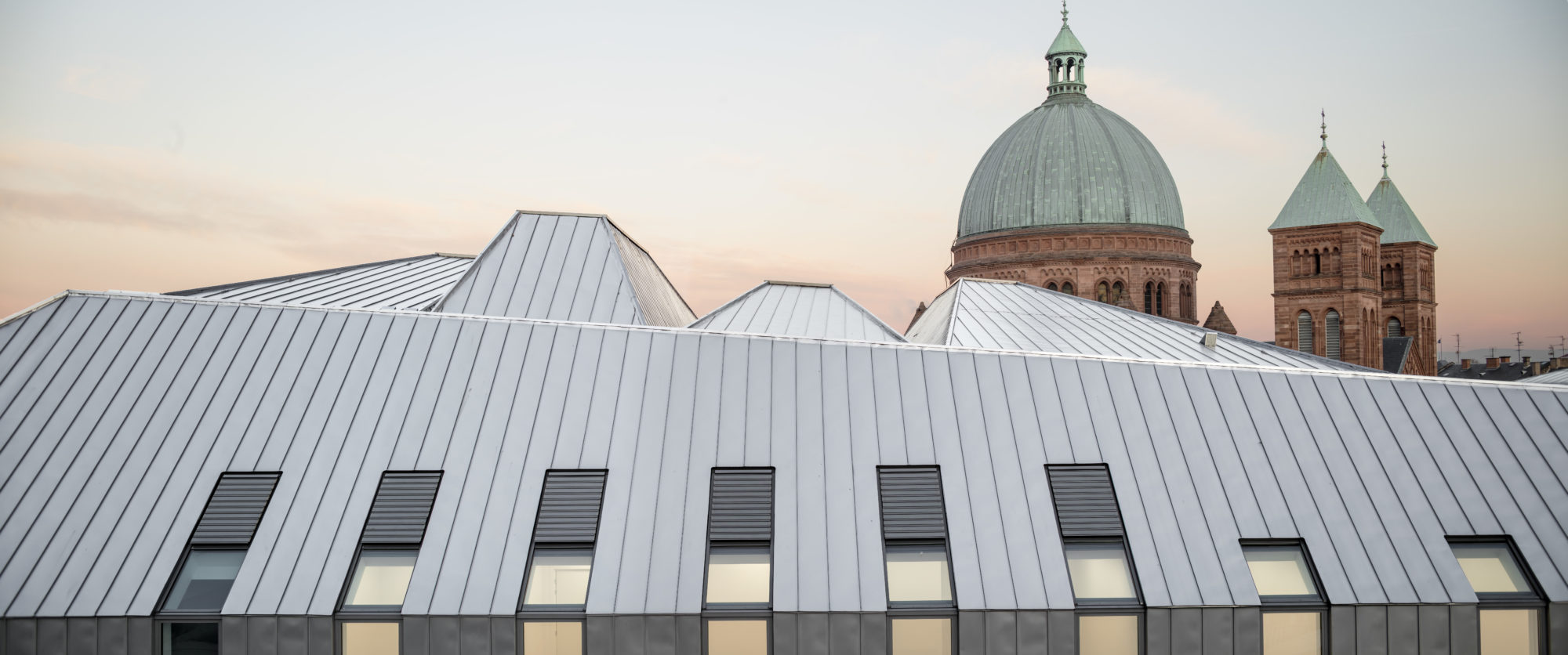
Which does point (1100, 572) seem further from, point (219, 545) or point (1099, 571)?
point (219, 545)

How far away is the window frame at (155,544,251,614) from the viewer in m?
13.5

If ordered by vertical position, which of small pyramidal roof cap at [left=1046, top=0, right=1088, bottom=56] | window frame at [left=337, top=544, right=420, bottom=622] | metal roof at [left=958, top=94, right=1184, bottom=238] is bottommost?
window frame at [left=337, top=544, right=420, bottom=622]

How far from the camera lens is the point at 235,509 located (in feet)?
48.6

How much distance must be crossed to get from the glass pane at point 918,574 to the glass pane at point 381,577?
6.65 meters

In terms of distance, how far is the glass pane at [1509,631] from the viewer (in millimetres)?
13695

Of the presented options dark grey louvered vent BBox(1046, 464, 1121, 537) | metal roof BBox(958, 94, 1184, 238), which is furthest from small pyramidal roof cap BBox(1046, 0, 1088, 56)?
dark grey louvered vent BBox(1046, 464, 1121, 537)

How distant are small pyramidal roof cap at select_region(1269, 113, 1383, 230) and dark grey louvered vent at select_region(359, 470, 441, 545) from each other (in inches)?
2714

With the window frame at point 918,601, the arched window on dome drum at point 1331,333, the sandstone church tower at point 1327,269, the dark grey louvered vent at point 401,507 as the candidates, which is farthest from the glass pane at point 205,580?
the arched window on dome drum at point 1331,333

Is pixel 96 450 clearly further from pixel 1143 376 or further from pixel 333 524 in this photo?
pixel 1143 376

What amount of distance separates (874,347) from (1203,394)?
5.47m

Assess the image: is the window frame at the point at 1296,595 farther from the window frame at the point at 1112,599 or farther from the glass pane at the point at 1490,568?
the glass pane at the point at 1490,568

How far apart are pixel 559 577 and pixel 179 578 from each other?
207 inches

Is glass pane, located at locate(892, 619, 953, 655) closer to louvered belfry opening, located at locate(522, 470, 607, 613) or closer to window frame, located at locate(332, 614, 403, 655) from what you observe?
louvered belfry opening, located at locate(522, 470, 607, 613)

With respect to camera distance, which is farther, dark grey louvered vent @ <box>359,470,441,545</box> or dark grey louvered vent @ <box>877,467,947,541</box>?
dark grey louvered vent @ <box>877,467,947,541</box>
